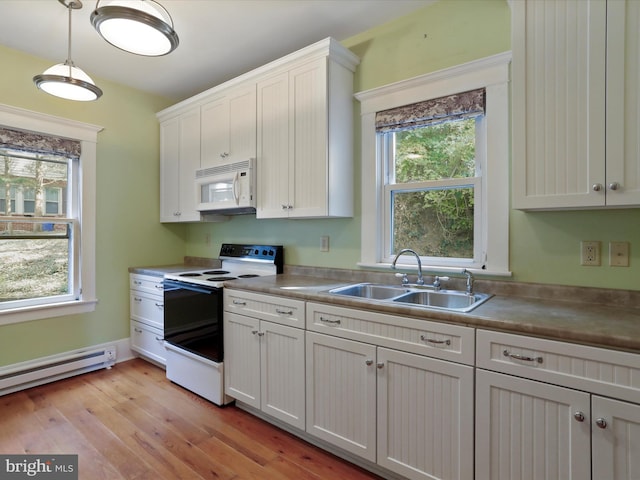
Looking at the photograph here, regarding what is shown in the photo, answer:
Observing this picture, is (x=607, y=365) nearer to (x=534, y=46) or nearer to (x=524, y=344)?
(x=524, y=344)

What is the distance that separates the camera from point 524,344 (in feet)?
4.42

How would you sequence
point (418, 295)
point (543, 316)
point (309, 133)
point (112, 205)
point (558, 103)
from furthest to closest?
point (112, 205)
point (309, 133)
point (418, 295)
point (558, 103)
point (543, 316)

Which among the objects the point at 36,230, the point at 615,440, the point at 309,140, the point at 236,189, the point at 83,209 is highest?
the point at 309,140

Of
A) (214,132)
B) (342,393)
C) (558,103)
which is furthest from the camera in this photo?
(214,132)

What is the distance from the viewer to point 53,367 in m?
2.94

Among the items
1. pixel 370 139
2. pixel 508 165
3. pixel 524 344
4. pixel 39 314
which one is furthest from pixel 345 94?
pixel 39 314

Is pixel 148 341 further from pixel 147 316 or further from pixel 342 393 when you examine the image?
pixel 342 393

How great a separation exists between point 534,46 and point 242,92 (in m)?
2.07

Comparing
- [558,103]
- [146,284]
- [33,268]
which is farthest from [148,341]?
[558,103]

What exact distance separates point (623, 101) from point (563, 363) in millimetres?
1089

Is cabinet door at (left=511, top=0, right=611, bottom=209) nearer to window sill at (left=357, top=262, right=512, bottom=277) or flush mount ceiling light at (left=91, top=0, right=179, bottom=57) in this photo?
window sill at (left=357, top=262, right=512, bottom=277)

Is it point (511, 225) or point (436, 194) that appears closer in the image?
point (511, 225)

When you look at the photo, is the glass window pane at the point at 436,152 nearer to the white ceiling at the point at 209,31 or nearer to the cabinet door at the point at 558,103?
the cabinet door at the point at 558,103
